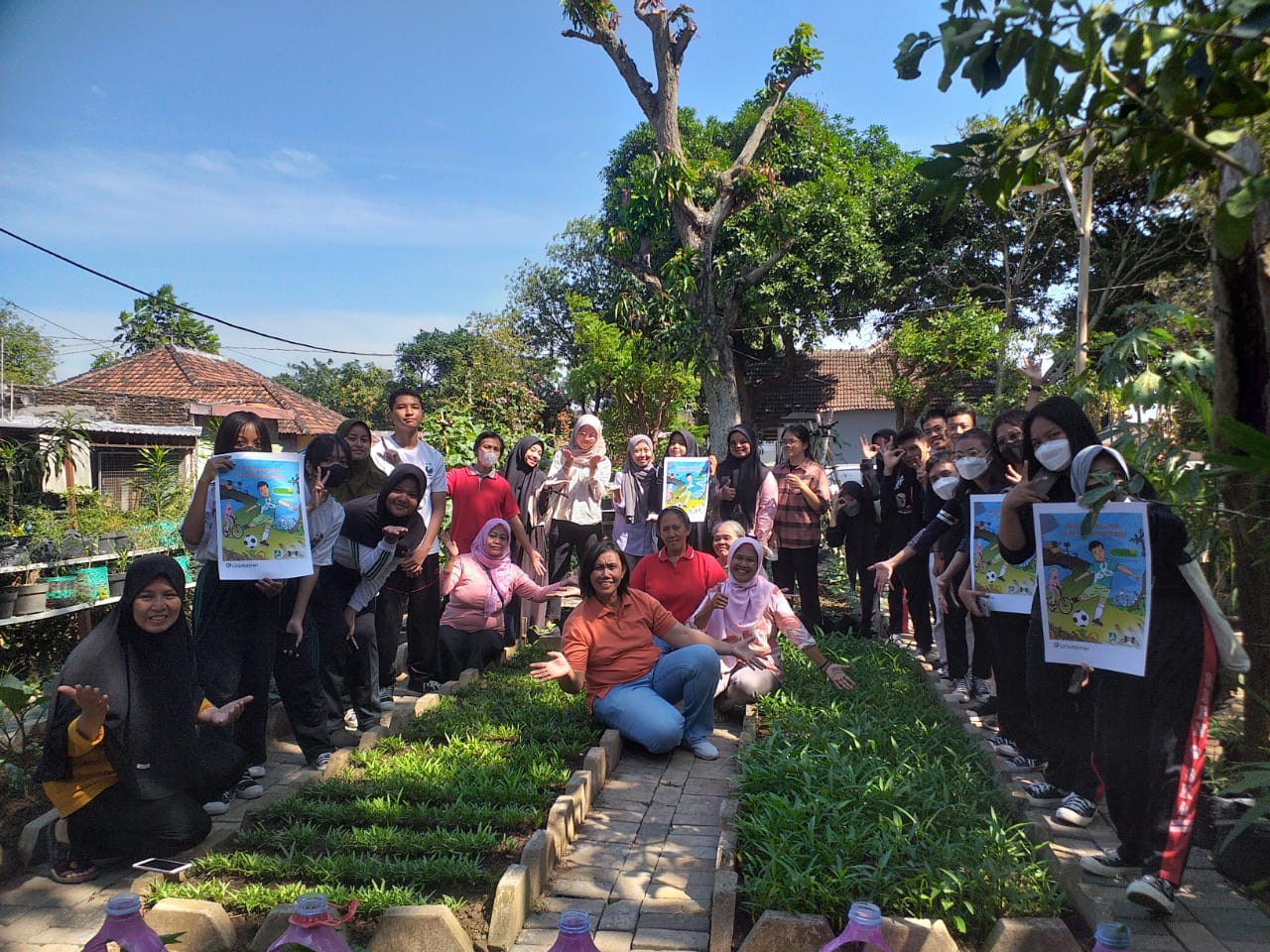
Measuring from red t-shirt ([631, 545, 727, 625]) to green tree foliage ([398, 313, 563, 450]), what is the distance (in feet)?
15.2

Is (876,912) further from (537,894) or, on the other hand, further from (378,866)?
(378,866)

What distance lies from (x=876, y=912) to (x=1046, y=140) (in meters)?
2.25

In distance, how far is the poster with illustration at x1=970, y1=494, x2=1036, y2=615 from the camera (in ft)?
16.8

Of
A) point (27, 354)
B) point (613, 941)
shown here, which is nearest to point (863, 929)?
point (613, 941)

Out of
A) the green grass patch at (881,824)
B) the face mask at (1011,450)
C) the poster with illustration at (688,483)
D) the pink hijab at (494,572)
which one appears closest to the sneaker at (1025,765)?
the green grass patch at (881,824)

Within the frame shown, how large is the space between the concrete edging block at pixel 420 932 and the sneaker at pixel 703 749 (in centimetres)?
238

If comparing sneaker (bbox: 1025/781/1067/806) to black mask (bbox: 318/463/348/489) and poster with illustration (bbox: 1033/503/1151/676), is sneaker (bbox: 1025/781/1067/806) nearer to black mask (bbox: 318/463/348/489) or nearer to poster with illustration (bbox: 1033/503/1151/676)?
poster with illustration (bbox: 1033/503/1151/676)

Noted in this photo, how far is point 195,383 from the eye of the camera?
77.1 feet

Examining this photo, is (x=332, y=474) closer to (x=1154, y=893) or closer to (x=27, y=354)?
(x=1154, y=893)

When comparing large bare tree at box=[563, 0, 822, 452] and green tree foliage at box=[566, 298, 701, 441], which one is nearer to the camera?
large bare tree at box=[563, 0, 822, 452]

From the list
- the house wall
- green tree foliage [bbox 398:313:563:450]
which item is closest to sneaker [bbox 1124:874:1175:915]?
green tree foliage [bbox 398:313:563:450]

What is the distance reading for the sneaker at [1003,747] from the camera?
524cm

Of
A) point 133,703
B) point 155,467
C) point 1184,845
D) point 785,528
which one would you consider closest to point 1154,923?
point 1184,845

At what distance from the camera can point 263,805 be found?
446 cm
